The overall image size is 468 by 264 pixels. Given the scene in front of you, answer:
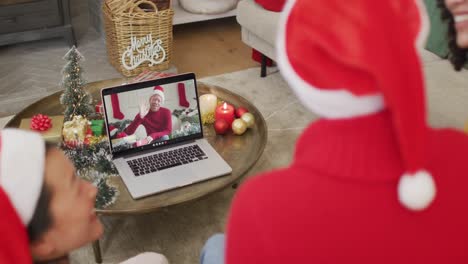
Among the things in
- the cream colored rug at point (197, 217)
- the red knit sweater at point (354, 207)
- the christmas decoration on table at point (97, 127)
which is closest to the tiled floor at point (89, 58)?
the cream colored rug at point (197, 217)

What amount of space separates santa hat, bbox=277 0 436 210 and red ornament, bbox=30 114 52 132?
Result: 1469 millimetres

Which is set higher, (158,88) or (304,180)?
(304,180)

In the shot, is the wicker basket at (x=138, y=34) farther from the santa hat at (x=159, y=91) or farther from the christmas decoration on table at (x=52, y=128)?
the santa hat at (x=159, y=91)

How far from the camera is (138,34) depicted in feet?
9.82

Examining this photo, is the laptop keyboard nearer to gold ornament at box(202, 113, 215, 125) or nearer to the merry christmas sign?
gold ornament at box(202, 113, 215, 125)

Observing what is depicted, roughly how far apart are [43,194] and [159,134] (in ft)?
3.72

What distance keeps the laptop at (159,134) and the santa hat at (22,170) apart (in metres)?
0.95

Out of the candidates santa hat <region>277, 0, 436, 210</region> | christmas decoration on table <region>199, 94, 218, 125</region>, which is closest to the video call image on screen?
christmas decoration on table <region>199, 94, 218, 125</region>

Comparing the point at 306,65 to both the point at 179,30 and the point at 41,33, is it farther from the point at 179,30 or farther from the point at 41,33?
the point at 179,30

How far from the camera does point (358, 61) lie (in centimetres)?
64

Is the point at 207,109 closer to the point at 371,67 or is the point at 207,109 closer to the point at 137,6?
the point at 137,6

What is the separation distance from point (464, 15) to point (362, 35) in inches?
19.6

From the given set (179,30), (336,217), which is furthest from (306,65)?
(179,30)

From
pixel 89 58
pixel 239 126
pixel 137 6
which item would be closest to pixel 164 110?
pixel 239 126
